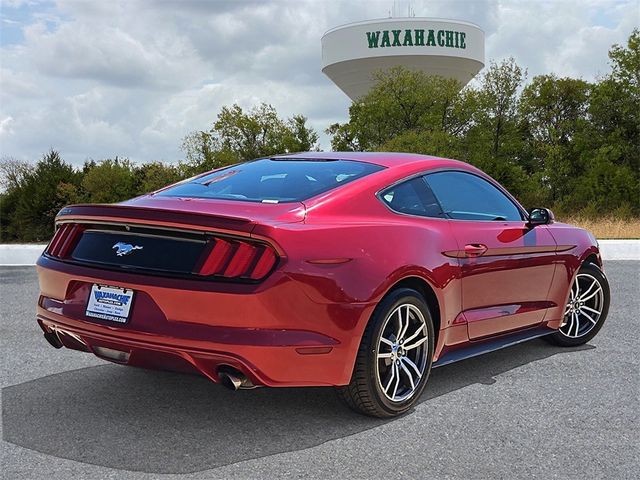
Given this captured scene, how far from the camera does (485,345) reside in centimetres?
487

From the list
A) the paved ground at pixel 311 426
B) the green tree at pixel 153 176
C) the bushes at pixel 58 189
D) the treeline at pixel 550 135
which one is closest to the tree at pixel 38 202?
the bushes at pixel 58 189

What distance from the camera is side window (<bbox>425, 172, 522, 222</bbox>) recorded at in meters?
4.75

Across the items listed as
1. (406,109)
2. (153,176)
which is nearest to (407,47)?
(406,109)

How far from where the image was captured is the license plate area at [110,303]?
364cm

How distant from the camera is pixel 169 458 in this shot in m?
3.41

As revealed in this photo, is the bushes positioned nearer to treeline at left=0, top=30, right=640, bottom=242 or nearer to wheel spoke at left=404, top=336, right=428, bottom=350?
treeline at left=0, top=30, right=640, bottom=242

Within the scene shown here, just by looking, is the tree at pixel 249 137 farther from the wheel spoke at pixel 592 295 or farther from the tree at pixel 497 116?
the wheel spoke at pixel 592 295

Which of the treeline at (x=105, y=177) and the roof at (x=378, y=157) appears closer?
the roof at (x=378, y=157)

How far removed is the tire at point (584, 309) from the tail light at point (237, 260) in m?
3.28

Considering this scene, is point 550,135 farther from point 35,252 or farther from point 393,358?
point 393,358

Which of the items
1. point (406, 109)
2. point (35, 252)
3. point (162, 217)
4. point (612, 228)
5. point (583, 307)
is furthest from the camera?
point (406, 109)

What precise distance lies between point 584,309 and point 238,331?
366cm

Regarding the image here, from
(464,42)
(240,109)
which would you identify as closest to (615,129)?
(464,42)

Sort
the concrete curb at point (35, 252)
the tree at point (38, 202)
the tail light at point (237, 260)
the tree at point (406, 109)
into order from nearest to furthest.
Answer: the tail light at point (237, 260) < the concrete curb at point (35, 252) < the tree at point (38, 202) < the tree at point (406, 109)
